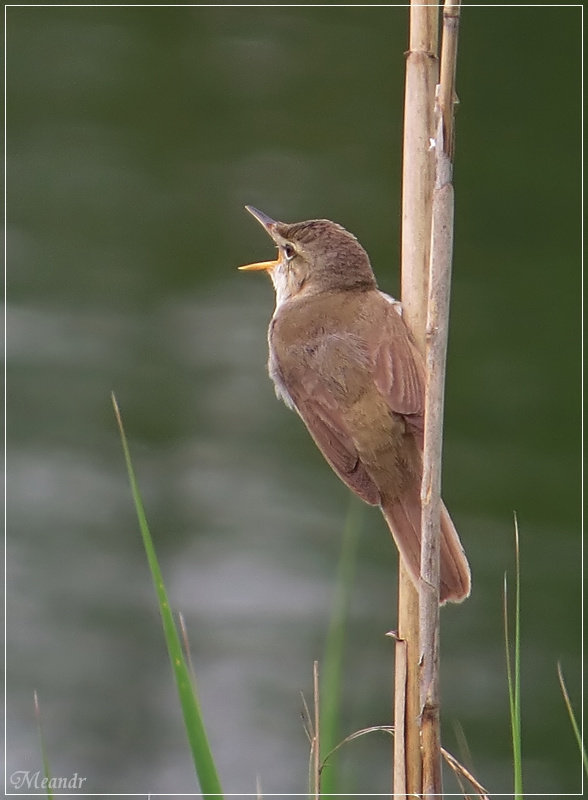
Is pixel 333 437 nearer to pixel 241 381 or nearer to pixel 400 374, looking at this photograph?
pixel 400 374

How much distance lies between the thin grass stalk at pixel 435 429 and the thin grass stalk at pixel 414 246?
5 centimetres

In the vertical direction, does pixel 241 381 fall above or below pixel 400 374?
below

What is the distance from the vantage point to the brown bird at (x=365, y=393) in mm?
2801

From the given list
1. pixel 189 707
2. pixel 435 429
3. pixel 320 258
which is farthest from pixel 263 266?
pixel 189 707

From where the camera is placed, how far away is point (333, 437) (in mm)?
2920

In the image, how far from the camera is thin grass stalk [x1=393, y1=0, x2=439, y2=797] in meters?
2.20

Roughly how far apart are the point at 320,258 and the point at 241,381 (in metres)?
3.64

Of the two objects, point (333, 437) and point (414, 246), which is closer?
point (414, 246)

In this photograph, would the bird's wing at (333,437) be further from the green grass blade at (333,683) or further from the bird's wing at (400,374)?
the green grass blade at (333,683)

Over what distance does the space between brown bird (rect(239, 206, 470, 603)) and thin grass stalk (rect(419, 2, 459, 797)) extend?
1.45 ft

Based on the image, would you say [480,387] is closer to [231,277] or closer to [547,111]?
[231,277]

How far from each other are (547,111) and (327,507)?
3429 mm

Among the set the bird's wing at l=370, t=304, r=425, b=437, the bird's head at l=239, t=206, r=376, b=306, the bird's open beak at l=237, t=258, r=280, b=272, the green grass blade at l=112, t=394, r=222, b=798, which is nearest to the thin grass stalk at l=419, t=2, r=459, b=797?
the green grass blade at l=112, t=394, r=222, b=798

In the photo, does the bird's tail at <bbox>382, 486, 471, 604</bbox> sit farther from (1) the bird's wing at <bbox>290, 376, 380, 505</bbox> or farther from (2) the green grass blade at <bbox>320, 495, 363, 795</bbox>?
(2) the green grass blade at <bbox>320, 495, 363, 795</bbox>
